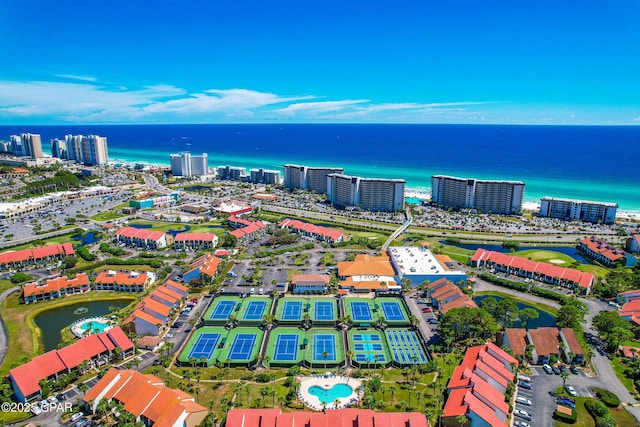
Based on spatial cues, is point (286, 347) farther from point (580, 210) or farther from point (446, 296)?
point (580, 210)

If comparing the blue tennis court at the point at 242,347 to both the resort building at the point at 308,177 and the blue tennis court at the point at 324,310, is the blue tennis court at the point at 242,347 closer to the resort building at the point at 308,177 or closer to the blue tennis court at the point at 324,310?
the blue tennis court at the point at 324,310

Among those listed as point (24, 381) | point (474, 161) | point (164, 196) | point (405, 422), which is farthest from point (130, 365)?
point (474, 161)

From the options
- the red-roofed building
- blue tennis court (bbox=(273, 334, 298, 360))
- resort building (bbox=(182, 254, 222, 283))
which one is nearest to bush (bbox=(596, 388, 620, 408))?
blue tennis court (bbox=(273, 334, 298, 360))

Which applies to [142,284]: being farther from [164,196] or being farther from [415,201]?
[415,201]

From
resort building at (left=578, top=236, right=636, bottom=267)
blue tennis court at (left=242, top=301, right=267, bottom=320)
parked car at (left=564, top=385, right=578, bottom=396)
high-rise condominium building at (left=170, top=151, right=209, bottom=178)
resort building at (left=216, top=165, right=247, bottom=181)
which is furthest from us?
high-rise condominium building at (left=170, top=151, right=209, bottom=178)

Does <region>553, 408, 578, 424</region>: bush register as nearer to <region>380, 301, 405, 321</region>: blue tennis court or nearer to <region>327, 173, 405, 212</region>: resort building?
<region>380, 301, 405, 321</region>: blue tennis court

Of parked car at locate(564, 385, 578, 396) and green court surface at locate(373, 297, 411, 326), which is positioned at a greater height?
green court surface at locate(373, 297, 411, 326)
